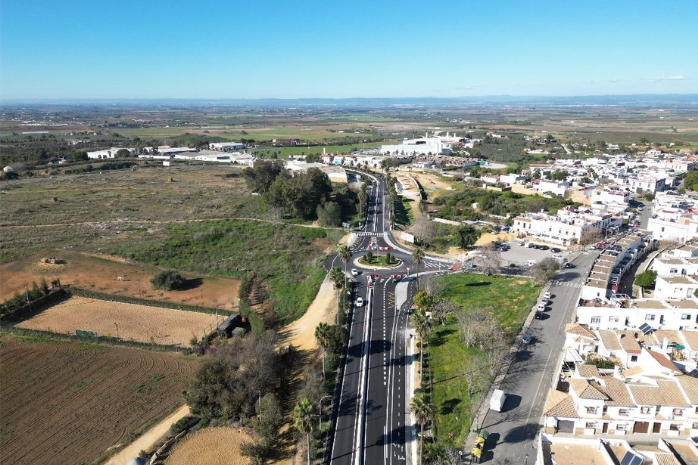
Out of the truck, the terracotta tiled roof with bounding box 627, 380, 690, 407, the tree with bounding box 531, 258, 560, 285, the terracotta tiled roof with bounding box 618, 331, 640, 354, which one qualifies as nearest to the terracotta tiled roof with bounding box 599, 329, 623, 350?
the terracotta tiled roof with bounding box 618, 331, 640, 354

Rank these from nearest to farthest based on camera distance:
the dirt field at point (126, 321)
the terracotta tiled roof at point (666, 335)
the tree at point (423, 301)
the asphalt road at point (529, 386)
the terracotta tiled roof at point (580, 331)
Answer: the asphalt road at point (529, 386) < the terracotta tiled roof at point (666, 335) < the terracotta tiled roof at point (580, 331) < the tree at point (423, 301) < the dirt field at point (126, 321)

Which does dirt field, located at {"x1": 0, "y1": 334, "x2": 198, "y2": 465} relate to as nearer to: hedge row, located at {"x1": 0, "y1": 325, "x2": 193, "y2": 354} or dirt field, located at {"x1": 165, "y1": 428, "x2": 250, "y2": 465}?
hedge row, located at {"x1": 0, "y1": 325, "x2": 193, "y2": 354}

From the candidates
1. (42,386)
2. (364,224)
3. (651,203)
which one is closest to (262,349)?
(42,386)

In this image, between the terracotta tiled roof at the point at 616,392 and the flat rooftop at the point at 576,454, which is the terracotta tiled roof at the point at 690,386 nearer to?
the terracotta tiled roof at the point at 616,392

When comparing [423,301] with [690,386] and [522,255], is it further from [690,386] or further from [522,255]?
[522,255]

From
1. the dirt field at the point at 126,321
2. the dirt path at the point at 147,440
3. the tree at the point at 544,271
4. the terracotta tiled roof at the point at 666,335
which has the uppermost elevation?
the tree at the point at 544,271

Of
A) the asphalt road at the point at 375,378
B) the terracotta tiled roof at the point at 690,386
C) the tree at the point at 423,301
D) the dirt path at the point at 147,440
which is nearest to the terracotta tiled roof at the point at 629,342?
the terracotta tiled roof at the point at 690,386

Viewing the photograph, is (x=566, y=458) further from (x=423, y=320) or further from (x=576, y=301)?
(x=576, y=301)
